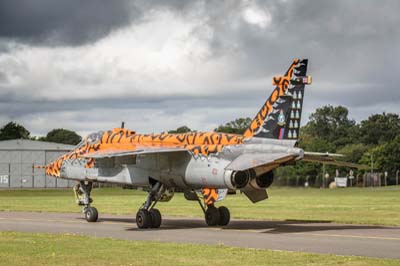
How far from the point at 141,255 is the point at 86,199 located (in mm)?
15133

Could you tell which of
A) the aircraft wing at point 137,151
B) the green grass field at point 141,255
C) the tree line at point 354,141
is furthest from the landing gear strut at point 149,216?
the tree line at point 354,141

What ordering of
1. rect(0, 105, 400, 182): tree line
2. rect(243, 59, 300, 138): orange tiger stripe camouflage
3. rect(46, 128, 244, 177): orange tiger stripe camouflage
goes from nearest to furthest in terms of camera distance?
1. rect(243, 59, 300, 138): orange tiger stripe camouflage
2. rect(46, 128, 244, 177): orange tiger stripe camouflage
3. rect(0, 105, 400, 182): tree line

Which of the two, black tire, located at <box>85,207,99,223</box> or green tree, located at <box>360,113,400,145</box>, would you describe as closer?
black tire, located at <box>85,207,99,223</box>

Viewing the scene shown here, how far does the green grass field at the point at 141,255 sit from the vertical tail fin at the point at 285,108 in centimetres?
724

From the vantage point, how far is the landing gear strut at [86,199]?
107 ft

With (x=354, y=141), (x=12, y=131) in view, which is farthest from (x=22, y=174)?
(x=354, y=141)

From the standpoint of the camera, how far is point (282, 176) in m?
133

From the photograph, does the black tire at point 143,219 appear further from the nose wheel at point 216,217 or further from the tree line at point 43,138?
the tree line at point 43,138

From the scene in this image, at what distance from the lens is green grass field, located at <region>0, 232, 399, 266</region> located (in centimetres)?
1744

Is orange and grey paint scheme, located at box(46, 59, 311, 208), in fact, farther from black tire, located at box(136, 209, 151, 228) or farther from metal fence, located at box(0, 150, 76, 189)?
metal fence, located at box(0, 150, 76, 189)

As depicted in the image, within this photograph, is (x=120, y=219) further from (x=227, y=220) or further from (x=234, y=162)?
(x=234, y=162)

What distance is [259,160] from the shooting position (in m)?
25.9

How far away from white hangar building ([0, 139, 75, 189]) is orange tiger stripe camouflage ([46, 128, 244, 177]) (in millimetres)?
74320

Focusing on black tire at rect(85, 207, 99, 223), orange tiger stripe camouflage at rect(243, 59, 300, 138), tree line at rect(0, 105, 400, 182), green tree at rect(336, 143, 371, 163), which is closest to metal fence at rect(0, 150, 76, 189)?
tree line at rect(0, 105, 400, 182)
